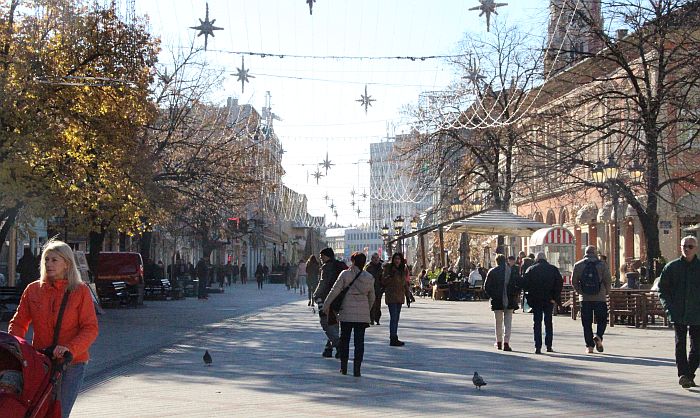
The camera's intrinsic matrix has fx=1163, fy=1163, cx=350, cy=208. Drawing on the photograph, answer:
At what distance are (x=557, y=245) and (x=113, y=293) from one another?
646 inches

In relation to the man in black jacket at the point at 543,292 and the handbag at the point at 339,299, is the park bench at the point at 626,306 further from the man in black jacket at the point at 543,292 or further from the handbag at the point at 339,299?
the handbag at the point at 339,299

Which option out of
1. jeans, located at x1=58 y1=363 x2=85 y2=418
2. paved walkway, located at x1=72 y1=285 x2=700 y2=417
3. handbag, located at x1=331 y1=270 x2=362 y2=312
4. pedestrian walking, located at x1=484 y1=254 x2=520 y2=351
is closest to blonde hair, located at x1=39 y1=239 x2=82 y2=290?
jeans, located at x1=58 y1=363 x2=85 y2=418

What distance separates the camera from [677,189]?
4691cm

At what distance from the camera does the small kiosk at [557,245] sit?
138 ft

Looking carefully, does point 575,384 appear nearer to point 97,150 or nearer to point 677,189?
point 97,150

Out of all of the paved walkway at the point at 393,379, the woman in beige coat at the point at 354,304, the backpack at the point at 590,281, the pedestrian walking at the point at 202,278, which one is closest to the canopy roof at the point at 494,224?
the pedestrian walking at the point at 202,278

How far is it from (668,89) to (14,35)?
659 inches

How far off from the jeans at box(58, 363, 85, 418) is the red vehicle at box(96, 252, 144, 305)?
32.5 m

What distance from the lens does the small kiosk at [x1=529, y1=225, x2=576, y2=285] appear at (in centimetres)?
4219

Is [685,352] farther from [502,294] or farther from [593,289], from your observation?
[502,294]

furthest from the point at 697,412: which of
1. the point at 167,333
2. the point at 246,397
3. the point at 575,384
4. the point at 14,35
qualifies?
the point at 14,35

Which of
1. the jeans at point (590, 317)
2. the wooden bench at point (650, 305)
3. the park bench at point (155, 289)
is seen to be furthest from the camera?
the park bench at point (155, 289)

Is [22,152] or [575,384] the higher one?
[22,152]

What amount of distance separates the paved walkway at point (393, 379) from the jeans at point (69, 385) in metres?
3.49
